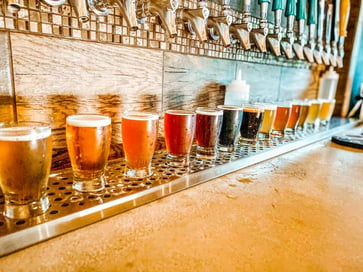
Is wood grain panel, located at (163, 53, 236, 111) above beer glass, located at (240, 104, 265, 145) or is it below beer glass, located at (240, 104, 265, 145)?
above

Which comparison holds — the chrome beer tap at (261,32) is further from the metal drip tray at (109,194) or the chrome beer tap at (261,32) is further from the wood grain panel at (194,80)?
the metal drip tray at (109,194)

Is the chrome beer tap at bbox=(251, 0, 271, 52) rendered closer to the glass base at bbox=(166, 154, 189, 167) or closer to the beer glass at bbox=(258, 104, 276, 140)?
the beer glass at bbox=(258, 104, 276, 140)

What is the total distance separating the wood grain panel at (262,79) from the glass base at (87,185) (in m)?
1.00

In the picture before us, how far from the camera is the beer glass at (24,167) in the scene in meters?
0.54

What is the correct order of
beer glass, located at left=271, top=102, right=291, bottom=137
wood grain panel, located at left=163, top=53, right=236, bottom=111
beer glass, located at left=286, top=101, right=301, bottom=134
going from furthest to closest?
beer glass, located at left=286, top=101, right=301, bottom=134
beer glass, located at left=271, top=102, right=291, bottom=137
wood grain panel, located at left=163, top=53, right=236, bottom=111

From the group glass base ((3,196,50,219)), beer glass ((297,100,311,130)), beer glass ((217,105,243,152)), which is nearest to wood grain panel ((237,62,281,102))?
beer glass ((297,100,311,130))

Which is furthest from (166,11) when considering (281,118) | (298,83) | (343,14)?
(343,14)

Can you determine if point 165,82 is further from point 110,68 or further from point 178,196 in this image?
point 178,196

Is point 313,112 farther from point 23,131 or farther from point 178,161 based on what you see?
point 23,131

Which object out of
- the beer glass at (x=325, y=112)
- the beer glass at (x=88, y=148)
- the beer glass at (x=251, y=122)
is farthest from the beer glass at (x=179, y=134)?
the beer glass at (x=325, y=112)

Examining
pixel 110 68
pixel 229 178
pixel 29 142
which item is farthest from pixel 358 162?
pixel 29 142

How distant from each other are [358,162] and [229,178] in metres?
0.65

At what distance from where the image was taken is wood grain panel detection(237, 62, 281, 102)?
1.51 metres

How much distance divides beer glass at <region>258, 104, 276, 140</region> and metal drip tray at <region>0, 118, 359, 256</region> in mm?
176
